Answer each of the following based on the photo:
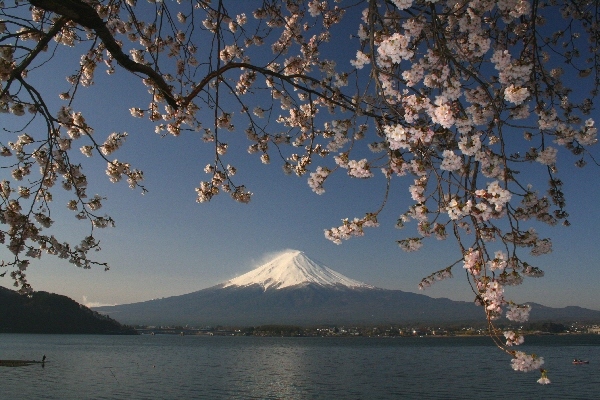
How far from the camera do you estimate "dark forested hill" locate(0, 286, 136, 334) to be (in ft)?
→ 329

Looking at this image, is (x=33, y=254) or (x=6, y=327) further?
(x=6, y=327)

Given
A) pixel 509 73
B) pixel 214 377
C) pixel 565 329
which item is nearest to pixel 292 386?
pixel 214 377

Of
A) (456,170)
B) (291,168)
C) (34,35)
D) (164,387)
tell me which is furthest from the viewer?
(164,387)

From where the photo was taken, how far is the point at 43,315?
105m

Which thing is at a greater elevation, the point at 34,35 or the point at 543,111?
the point at 34,35

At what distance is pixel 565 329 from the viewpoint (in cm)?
14338

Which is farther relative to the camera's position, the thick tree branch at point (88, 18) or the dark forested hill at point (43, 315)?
the dark forested hill at point (43, 315)

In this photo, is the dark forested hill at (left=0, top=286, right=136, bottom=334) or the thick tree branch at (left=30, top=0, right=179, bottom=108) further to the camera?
the dark forested hill at (left=0, top=286, right=136, bottom=334)

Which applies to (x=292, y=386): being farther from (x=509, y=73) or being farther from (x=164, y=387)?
(x=509, y=73)

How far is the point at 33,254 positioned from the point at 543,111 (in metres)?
4.03

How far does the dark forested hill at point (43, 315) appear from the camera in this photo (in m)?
100

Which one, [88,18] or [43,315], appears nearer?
[88,18]

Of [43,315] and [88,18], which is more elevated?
[88,18]

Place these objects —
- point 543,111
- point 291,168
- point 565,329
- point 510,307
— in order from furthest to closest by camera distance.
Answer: point 565,329 → point 291,168 → point 543,111 → point 510,307
